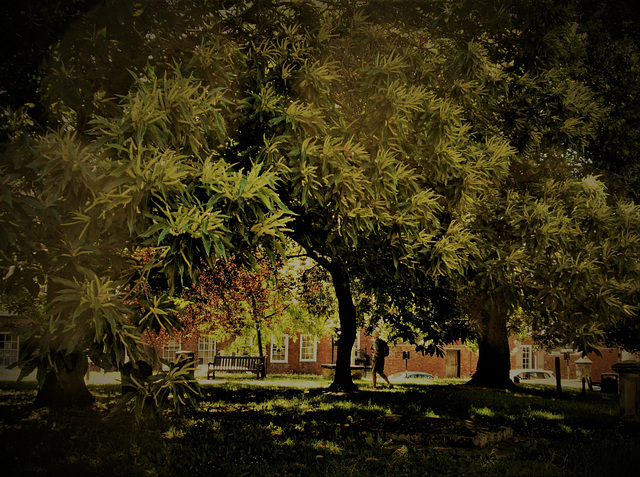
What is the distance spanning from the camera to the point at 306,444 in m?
7.06

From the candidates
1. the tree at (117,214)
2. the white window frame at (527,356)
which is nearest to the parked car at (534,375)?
the white window frame at (527,356)

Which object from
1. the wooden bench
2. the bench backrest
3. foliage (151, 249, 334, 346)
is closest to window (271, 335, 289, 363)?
foliage (151, 249, 334, 346)

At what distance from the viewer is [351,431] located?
794 cm

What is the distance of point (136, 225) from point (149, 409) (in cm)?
172

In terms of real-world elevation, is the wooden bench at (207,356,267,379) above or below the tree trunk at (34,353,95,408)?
below

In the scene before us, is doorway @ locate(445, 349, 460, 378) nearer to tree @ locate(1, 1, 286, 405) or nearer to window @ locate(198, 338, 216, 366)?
window @ locate(198, 338, 216, 366)

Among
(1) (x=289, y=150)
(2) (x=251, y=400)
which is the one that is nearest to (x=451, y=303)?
(2) (x=251, y=400)

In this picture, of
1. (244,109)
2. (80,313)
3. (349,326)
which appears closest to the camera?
(80,313)

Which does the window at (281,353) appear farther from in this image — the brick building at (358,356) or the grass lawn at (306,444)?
the grass lawn at (306,444)

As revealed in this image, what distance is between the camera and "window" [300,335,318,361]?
35344mm

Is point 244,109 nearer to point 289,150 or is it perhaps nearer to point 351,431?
point 289,150

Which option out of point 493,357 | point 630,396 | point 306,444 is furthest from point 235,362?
point 630,396

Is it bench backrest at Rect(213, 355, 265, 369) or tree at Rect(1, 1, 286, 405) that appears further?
bench backrest at Rect(213, 355, 265, 369)

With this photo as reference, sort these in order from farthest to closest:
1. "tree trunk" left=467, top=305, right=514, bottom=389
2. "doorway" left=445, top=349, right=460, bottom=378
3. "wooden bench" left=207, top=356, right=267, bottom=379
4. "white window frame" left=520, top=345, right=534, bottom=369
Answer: "white window frame" left=520, top=345, right=534, bottom=369
"doorway" left=445, top=349, right=460, bottom=378
"wooden bench" left=207, top=356, right=267, bottom=379
"tree trunk" left=467, top=305, right=514, bottom=389
